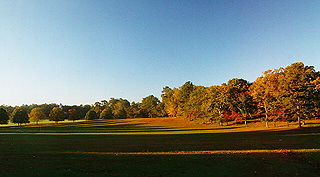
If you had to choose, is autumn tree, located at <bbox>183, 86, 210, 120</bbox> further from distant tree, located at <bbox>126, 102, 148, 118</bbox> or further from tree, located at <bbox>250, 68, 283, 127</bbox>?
distant tree, located at <bbox>126, 102, 148, 118</bbox>

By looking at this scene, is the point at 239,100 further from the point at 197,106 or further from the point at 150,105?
the point at 150,105

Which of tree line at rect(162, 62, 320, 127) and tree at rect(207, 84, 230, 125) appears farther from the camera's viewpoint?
tree at rect(207, 84, 230, 125)

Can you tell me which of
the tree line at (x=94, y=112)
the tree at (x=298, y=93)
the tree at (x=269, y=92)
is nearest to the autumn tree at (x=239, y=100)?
the tree at (x=269, y=92)

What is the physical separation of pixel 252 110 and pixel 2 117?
84.9 m

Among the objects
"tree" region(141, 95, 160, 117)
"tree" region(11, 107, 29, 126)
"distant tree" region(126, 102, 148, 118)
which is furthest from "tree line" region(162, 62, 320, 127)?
"tree" region(11, 107, 29, 126)

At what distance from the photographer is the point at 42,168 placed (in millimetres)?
11719

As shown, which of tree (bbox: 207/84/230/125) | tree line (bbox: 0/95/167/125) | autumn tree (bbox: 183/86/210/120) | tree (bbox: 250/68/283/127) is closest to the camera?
tree (bbox: 250/68/283/127)

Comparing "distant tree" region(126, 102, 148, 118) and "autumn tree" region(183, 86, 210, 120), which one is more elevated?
→ "autumn tree" region(183, 86, 210, 120)

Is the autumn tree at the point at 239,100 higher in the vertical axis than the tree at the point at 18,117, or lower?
higher

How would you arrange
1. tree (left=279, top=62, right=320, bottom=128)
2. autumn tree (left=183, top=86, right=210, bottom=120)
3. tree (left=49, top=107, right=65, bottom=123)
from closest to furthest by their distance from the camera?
1. tree (left=279, top=62, right=320, bottom=128)
2. autumn tree (left=183, top=86, right=210, bottom=120)
3. tree (left=49, top=107, right=65, bottom=123)

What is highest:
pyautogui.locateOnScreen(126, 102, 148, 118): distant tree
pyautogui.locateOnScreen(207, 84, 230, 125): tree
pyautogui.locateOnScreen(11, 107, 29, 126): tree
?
pyautogui.locateOnScreen(207, 84, 230, 125): tree

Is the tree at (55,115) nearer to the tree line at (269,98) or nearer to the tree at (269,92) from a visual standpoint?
the tree line at (269,98)

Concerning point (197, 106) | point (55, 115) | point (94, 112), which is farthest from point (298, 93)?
point (94, 112)

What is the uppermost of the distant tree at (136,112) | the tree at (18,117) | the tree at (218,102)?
the tree at (218,102)
